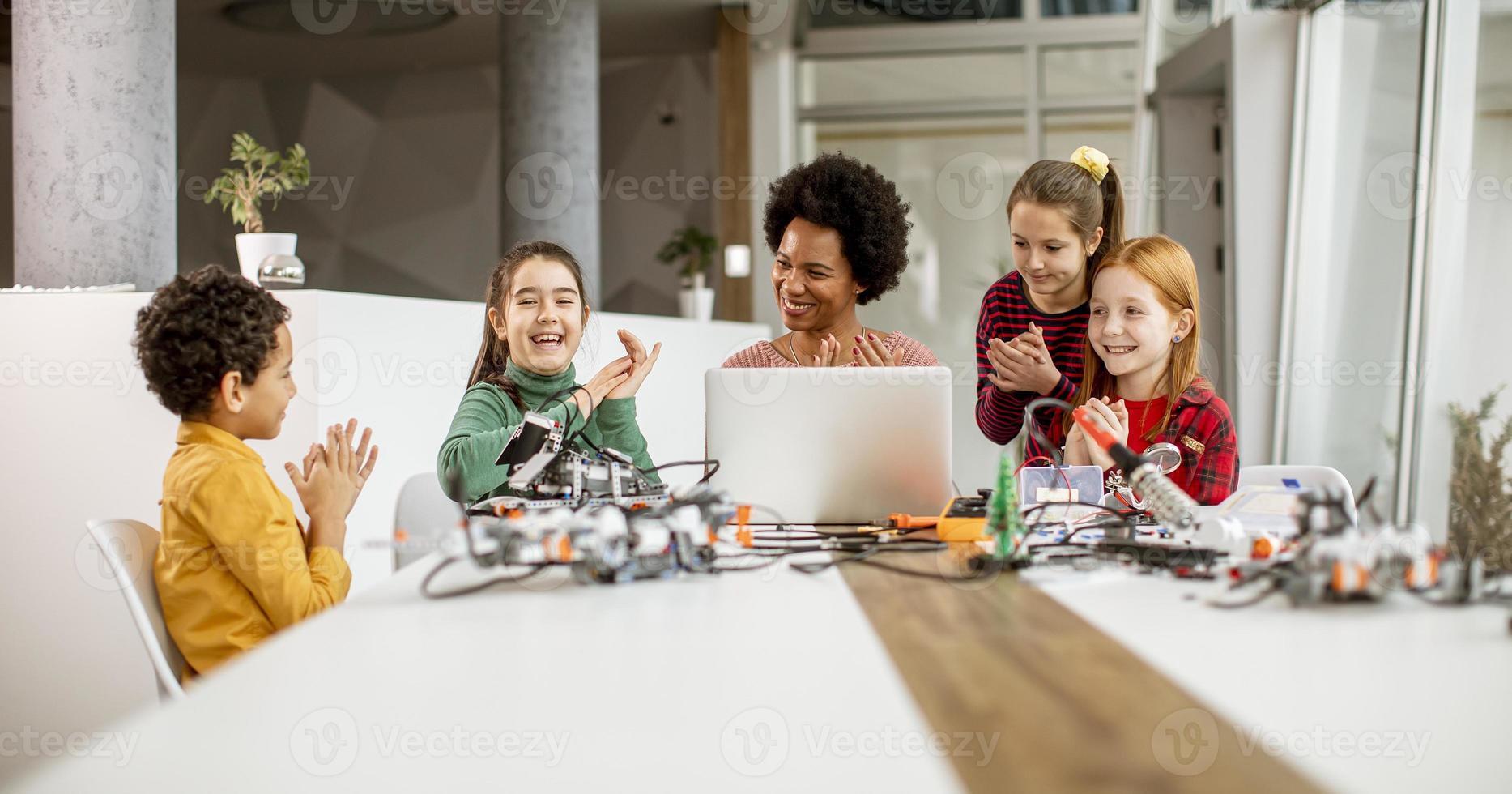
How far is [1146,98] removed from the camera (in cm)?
647

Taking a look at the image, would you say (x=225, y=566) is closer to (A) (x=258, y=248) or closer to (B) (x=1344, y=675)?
(B) (x=1344, y=675)

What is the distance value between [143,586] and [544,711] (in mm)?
969

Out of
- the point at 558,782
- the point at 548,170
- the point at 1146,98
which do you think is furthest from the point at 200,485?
the point at 1146,98

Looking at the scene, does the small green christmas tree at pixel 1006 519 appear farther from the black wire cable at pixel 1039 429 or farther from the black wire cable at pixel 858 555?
the black wire cable at pixel 1039 429

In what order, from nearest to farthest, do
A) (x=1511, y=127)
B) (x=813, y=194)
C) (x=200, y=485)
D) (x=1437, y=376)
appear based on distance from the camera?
(x=200, y=485), (x=813, y=194), (x=1511, y=127), (x=1437, y=376)

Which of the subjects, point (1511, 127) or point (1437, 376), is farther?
point (1437, 376)

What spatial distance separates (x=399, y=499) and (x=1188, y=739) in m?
1.86

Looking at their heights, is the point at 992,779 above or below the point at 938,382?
below

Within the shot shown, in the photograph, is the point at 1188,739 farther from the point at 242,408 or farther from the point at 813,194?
the point at 813,194

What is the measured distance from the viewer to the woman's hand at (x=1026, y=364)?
6.95 ft

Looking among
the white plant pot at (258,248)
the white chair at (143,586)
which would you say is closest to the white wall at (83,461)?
the white plant pot at (258,248)

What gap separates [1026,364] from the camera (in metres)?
2.13

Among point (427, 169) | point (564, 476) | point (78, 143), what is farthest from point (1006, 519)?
point (427, 169)

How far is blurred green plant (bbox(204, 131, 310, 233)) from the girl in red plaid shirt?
2407 millimetres
